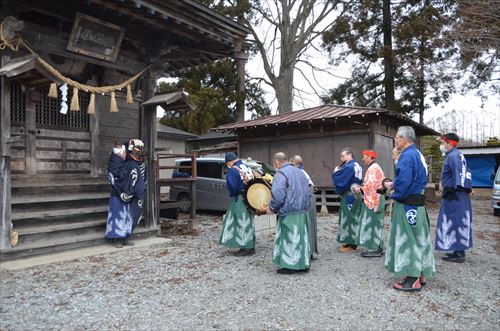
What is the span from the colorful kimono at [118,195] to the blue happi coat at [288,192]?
290cm

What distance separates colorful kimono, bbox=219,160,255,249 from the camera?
6465 millimetres

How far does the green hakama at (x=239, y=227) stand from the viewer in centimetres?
656

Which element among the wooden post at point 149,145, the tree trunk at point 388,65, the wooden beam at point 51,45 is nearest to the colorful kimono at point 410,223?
the wooden post at point 149,145

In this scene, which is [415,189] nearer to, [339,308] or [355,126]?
[339,308]

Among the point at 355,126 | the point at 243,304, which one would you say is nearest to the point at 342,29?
the point at 355,126

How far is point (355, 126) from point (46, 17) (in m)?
8.84

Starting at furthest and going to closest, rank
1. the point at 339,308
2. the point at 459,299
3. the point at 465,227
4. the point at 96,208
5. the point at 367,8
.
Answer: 1. the point at 367,8
2. the point at 96,208
3. the point at 465,227
4. the point at 459,299
5. the point at 339,308

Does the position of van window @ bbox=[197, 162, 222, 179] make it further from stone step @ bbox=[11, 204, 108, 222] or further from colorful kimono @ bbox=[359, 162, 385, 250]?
colorful kimono @ bbox=[359, 162, 385, 250]

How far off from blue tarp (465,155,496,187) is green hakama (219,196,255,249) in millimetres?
21267

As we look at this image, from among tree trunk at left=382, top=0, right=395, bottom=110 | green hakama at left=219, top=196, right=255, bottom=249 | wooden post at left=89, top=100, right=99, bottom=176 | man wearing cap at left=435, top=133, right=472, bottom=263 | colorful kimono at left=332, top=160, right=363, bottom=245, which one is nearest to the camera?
man wearing cap at left=435, top=133, right=472, bottom=263

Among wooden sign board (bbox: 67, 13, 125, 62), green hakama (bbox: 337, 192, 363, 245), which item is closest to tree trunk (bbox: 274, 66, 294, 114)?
green hakama (bbox: 337, 192, 363, 245)

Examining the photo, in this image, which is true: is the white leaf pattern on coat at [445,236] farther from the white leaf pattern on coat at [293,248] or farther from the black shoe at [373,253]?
the white leaf pattern on coat at [293,248]

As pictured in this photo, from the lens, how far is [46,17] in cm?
666

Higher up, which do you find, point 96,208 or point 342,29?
point 342,29
